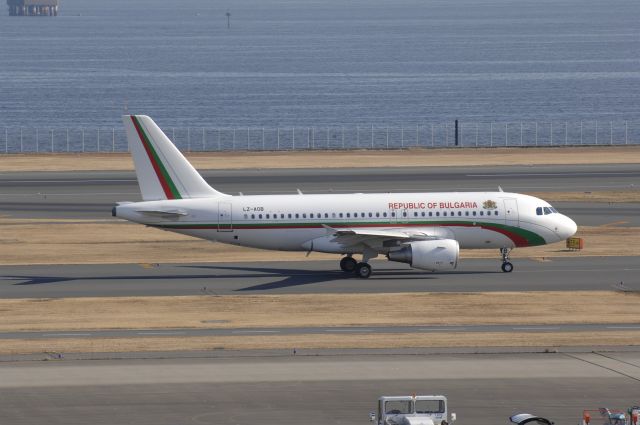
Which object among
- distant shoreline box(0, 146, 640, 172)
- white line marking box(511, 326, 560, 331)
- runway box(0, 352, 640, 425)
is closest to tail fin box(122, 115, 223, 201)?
runway box(0, 352, 640, 425)

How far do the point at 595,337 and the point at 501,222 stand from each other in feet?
56.4

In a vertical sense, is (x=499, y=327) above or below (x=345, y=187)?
below

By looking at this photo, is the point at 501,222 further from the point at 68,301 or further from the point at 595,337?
the point at 68,301

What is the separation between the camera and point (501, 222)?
69.0 metres

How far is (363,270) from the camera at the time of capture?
68312 mm

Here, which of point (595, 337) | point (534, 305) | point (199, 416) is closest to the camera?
point (199, 416)

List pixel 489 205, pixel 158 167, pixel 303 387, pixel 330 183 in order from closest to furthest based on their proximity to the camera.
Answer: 1. pixel 303 387
2. pixel 158 167
3. pixel 489 205
4. pixel 330 183

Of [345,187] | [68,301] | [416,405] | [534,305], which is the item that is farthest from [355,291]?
[345,187]

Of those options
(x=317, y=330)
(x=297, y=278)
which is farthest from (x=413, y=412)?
(x=297, y=278)

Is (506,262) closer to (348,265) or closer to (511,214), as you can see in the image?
(511,214)

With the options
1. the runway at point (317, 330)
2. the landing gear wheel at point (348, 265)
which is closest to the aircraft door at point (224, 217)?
the landing gear wheel at point (348, 265)

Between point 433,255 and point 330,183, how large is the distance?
38983mm

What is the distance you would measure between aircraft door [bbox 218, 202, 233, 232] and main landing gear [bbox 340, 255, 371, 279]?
649cm

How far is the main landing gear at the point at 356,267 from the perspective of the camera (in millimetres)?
68375
